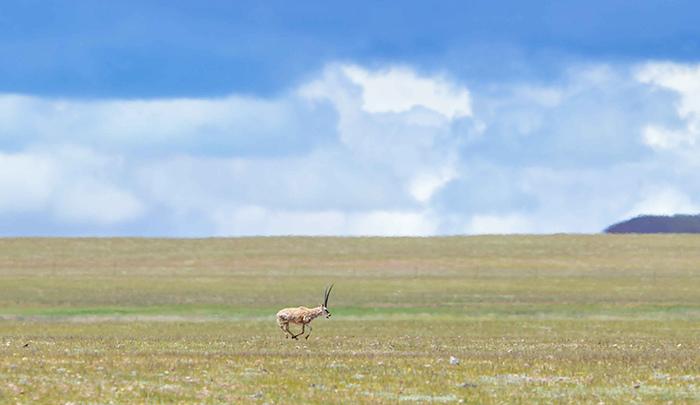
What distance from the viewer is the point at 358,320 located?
62812 mm

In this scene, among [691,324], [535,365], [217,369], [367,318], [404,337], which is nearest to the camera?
[217,369]

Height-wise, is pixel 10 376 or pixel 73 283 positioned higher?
pixel 73 283

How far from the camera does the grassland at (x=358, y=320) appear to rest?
26.3 m

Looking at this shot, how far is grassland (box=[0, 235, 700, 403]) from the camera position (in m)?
26.3

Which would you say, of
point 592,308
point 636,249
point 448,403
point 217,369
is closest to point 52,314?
point 592,308

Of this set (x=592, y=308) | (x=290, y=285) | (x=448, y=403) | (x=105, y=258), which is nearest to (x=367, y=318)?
(x=592, y=308)

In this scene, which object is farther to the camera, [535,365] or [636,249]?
[636,249]

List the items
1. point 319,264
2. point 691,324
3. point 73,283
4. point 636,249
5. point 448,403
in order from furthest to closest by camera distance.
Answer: point 636,249 → point 319,264 → point 73,283 → point 691,324 → point 448,403

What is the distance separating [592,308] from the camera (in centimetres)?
7219

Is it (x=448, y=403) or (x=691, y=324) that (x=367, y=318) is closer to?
(x=691, y=324)

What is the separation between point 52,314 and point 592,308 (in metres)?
29.9

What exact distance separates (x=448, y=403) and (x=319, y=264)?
96403 mm

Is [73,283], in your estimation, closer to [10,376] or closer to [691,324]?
[691,324]

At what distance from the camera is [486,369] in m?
29.8
